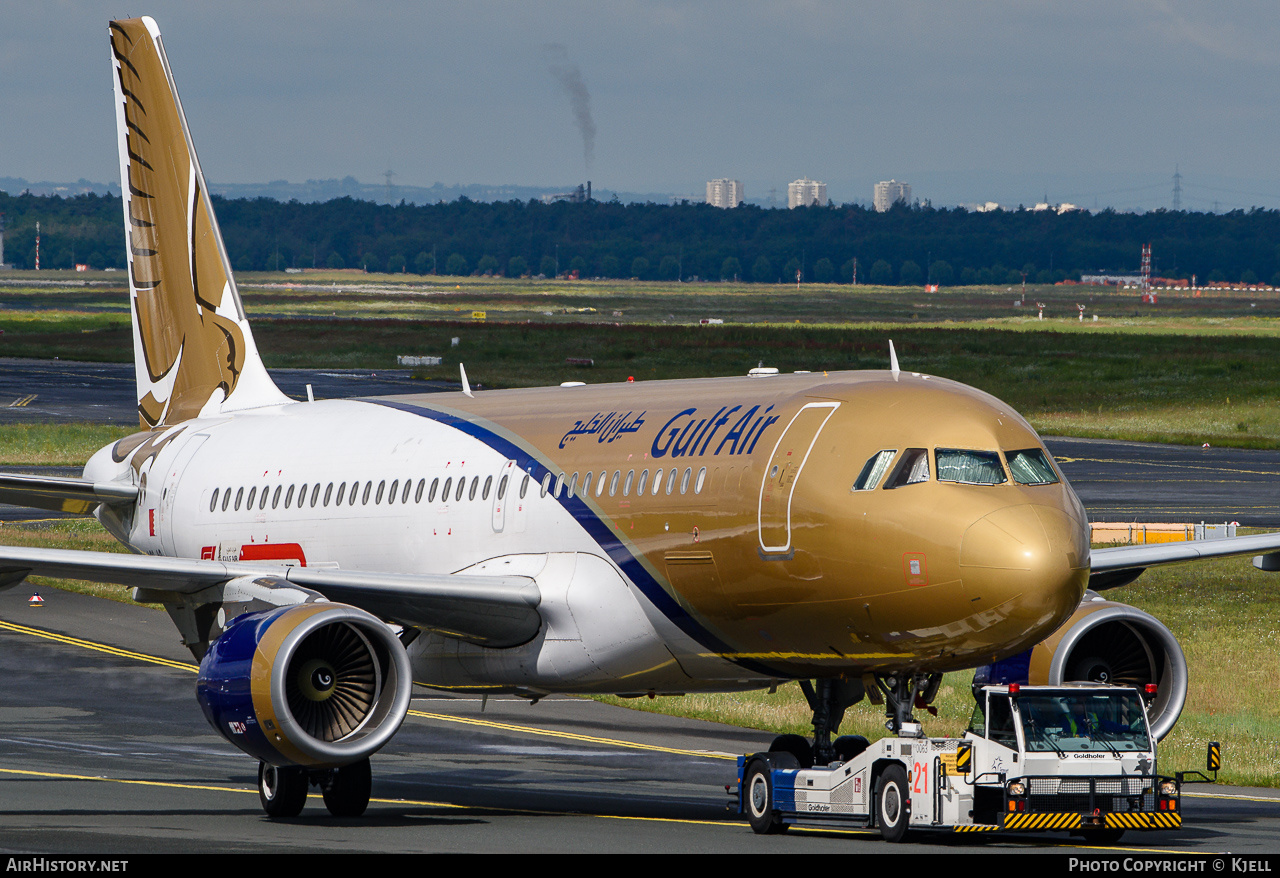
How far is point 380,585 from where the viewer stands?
84.4 ft

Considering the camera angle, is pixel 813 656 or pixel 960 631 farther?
pixel 813 656

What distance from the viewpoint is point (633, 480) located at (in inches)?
1007

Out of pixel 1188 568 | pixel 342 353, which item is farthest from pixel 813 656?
pixel 342 353

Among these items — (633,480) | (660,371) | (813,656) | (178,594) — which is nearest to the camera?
(813,656)

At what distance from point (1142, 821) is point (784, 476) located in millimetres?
5975

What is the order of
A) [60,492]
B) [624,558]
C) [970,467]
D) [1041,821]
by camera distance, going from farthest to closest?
[60,492] → [624,558] → [970,467] → [1041,821]

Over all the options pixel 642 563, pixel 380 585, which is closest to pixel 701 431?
pixel 642 563

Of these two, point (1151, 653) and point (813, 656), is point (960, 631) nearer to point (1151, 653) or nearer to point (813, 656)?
point (813, 656)

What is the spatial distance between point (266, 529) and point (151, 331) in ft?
29.7

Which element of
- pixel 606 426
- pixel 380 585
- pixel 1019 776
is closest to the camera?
pixel 1019 776

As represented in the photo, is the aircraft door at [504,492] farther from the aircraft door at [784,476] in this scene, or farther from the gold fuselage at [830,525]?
the aircraft door at [784,476]

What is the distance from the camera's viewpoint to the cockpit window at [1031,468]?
882 inches

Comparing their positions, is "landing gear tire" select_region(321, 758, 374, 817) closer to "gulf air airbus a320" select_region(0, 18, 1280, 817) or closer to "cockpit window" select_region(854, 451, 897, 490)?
"gulf air airbus a320" select_region(0, 18, 1280, 817)

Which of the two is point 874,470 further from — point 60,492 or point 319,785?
point 60,492
